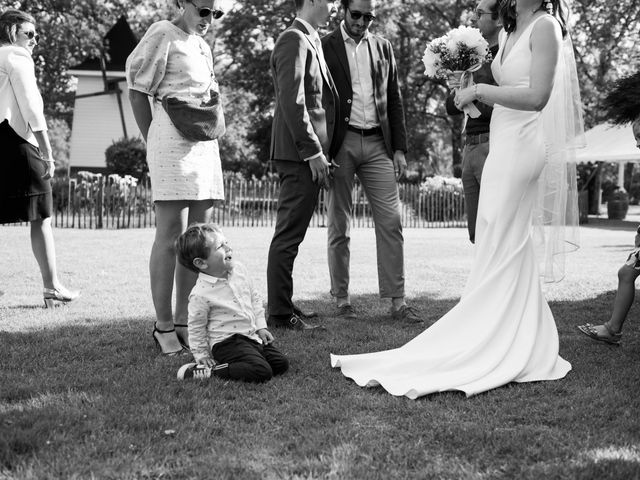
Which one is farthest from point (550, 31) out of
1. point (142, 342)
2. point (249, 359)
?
point (142, 342)

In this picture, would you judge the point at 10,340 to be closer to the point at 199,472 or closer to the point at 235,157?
the point at 199,472

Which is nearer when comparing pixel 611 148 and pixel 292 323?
pixel 292 323

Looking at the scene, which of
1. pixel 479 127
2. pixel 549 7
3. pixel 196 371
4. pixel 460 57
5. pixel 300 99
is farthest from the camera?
pixel 479 127

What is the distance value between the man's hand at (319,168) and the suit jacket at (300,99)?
0.06 metres

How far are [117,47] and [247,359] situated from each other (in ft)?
106

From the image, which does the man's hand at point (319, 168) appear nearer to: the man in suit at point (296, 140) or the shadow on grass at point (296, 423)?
the man in suit at point (296, 140)

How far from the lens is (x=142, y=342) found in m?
4.64

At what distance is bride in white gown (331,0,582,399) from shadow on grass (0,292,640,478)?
0.66 ft

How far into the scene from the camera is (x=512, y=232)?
13.5 feet

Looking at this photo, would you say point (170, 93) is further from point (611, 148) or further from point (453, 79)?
point (611, 148)

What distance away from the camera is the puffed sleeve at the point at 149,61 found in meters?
4.23

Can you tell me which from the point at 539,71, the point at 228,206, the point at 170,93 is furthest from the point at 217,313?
the point at 228,206

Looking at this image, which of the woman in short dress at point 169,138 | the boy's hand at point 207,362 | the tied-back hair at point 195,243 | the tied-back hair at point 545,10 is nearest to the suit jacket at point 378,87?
the woman in short dress at point 169,138

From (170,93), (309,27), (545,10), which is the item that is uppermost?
(309,27)
